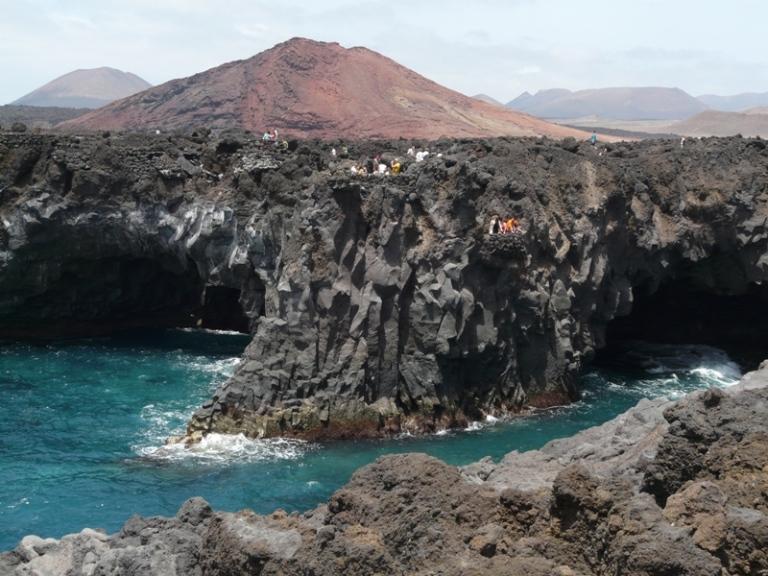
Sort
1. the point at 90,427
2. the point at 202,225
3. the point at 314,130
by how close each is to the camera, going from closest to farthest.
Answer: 1. the point at 90,427
2. the point at 202,225
3. the point at 314,130

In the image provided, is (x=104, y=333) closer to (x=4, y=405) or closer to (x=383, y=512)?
(x=4, y=405)

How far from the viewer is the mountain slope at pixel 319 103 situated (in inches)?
3504

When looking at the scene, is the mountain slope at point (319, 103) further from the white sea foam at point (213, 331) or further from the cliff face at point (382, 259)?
the cliff face at point (382, 259)

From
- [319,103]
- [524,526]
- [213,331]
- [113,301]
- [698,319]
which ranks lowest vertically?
[213,331]

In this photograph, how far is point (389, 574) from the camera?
12883 millimetres

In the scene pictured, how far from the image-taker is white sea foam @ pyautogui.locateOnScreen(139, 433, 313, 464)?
34.4 metres

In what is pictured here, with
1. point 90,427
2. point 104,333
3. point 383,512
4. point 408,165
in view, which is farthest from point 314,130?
point 383,512

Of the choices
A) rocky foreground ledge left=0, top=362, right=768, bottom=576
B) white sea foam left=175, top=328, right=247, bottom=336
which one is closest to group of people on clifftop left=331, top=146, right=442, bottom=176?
white sea foam left=175, top=328, right=247, bottom=336

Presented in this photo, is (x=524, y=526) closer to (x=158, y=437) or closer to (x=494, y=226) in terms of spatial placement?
(x=158, y=437)

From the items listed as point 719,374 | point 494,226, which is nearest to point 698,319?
point 719,374

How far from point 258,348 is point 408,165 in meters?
10.4

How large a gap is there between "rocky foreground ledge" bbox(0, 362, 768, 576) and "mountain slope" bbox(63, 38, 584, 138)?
68693mm

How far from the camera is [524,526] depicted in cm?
1416

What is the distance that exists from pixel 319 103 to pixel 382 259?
56.5 metres
